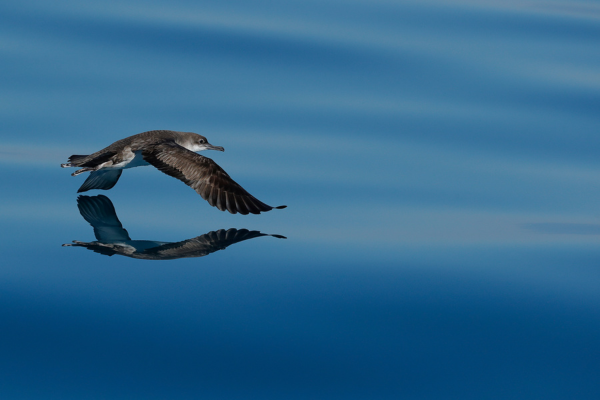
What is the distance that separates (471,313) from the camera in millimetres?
3973

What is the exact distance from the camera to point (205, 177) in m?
6.29

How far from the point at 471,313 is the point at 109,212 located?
10.4 ft

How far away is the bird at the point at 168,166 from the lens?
235 inches

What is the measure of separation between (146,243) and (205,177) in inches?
56.8

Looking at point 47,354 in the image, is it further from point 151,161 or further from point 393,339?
point 151,161

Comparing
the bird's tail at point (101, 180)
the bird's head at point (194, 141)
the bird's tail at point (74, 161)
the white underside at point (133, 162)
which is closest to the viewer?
the bird's tail at point (74, 161)

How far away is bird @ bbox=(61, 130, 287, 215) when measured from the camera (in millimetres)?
5957

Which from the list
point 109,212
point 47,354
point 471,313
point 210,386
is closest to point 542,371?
point 471,313

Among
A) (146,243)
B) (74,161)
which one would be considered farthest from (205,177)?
(146,243)

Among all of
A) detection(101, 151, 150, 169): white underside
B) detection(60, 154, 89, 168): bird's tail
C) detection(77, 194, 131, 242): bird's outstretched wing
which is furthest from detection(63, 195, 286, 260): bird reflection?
detection(101, 151, 150, 169): white underside

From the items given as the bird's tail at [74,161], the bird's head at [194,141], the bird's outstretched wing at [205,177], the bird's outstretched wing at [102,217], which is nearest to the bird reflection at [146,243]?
the bird's outstretched wing at [102,217]

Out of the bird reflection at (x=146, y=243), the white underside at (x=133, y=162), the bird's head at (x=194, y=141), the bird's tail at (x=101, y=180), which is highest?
the bird's head at (x=194, y=141)

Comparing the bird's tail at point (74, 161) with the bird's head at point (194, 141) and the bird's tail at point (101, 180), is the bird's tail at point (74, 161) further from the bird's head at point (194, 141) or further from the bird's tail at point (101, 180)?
the bird's head at point (194, 141)

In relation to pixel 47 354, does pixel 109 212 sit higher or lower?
higher
